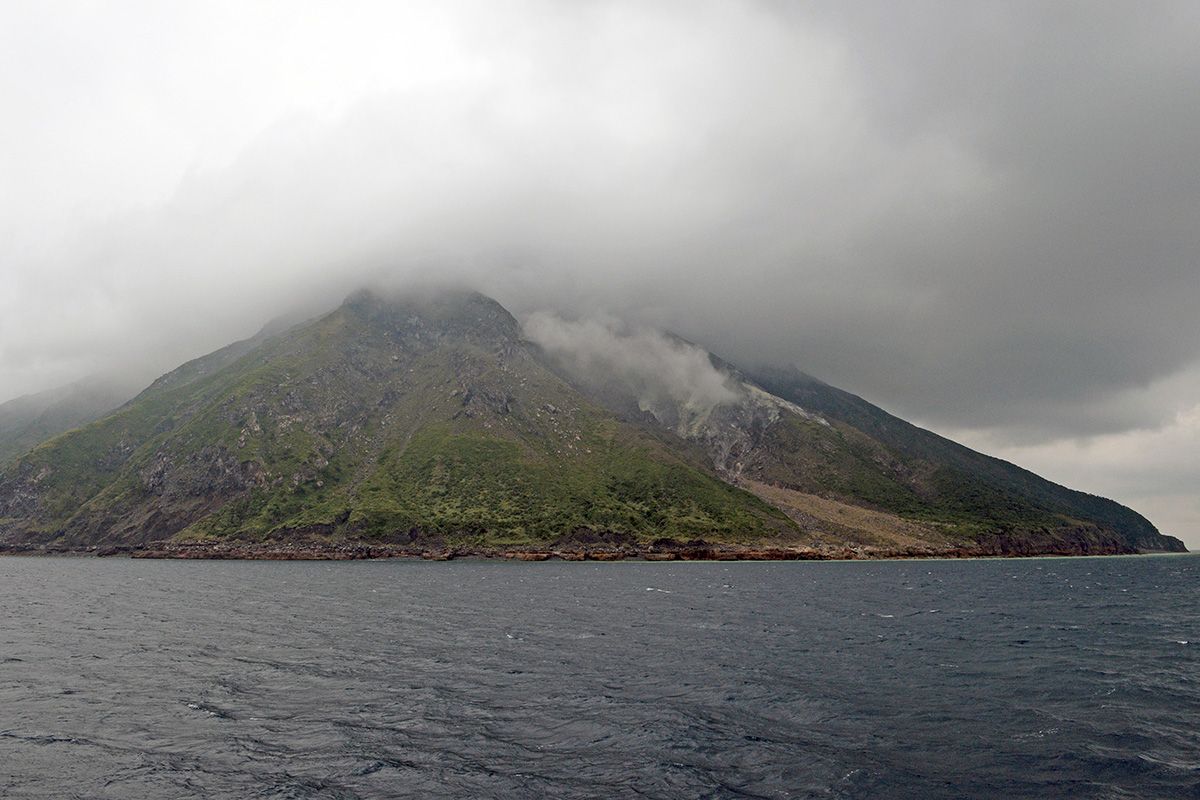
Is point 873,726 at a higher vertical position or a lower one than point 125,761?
higher

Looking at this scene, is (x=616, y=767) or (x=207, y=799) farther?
(x=616, y=767)

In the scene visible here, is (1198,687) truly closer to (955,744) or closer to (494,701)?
(955,744)

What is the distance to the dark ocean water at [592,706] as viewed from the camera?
35.6 metres

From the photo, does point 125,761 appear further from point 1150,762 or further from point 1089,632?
point 1089,632

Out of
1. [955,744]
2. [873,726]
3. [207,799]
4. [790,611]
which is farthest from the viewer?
[790,611]

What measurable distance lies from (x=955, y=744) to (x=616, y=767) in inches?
846

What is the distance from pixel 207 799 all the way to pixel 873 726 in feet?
131

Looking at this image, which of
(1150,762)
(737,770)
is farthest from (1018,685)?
(737,770)

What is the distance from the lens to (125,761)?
1499 inches

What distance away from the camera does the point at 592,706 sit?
50969 millimetres

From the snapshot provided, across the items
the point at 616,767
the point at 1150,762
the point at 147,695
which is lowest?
the point at 147,695

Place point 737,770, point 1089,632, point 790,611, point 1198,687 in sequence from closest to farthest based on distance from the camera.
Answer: point 737,770 → point 1198,687 → point 1089,632 → point 790,611

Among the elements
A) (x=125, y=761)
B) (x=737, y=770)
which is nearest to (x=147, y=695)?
(x=125, y=761)

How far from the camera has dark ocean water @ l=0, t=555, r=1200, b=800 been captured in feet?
117
